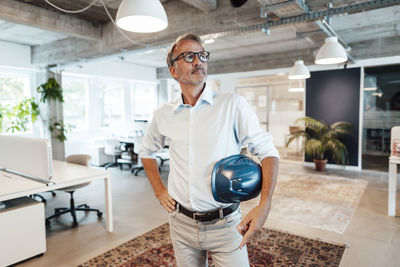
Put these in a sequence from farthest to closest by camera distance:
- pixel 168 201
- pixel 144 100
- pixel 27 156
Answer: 1. pixel 144 100
2. pixel 27 156
3. pixel 168 201

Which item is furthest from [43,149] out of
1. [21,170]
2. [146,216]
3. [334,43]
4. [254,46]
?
[254,46]

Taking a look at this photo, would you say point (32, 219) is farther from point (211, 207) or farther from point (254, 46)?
point (254, 46)

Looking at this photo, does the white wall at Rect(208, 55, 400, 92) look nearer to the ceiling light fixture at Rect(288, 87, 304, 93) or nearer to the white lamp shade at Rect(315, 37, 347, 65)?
the ceiling light fixture at Rect(288, 87, 304, 93)

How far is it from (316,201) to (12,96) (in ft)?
23.8

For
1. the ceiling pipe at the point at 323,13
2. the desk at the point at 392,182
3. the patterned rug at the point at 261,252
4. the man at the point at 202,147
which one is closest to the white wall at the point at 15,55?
the ceiling pipe at the point at 323,13

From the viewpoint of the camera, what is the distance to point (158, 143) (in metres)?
1.51

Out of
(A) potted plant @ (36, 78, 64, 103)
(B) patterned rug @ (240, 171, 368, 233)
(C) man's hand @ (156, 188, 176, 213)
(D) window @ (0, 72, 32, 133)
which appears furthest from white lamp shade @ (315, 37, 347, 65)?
(D) window @ (0, 72, 32, 133)

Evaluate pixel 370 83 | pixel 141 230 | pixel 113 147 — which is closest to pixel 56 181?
pixel 141 230

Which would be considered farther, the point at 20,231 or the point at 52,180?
the point at 52,180

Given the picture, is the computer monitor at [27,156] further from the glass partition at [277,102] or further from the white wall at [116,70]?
the glass partition at [277,102]

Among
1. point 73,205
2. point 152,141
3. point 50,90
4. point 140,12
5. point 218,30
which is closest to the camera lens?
point 152,141

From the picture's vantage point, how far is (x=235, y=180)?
1102 millimetres

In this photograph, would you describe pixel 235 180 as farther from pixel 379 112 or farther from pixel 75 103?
pixel 75 103

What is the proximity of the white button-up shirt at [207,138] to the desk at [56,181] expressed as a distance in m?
2.04
